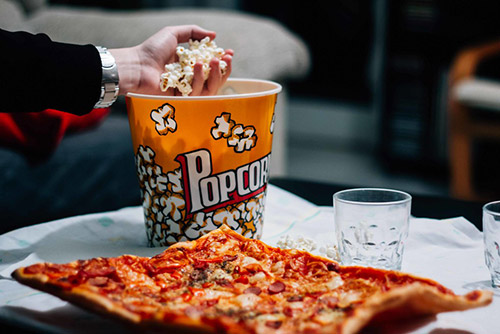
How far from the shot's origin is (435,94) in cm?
301

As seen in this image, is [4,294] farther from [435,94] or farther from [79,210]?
[435,94]

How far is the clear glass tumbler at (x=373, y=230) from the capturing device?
0.62 meters

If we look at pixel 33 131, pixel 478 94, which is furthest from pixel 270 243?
pixel 478 94

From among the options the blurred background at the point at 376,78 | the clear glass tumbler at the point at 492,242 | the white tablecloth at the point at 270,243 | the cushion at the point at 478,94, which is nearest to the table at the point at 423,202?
the white tablecloth at the point at 270,243

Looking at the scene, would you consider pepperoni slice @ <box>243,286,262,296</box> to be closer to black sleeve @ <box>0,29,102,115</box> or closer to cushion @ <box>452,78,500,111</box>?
black sleeve @ <box>0,29,102,115</box>

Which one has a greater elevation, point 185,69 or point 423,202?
point 185,69

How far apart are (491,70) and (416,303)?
252cm

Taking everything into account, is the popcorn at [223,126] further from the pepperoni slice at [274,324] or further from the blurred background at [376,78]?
the blurred background at [376,78]

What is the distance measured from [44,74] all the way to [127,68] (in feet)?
0.38

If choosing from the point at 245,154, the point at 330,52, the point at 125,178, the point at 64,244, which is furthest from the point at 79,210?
the point at 330,52

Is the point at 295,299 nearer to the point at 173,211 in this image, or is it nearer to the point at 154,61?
the point at 173,211

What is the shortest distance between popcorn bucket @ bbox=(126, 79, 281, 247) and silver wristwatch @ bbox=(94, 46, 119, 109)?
0.04m

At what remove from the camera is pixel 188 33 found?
2.66 feet

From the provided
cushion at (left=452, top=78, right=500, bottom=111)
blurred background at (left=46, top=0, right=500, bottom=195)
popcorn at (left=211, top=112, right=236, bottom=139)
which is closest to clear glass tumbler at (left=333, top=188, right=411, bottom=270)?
popcorn at (left=211, top=112, right=236, bottom=139)
